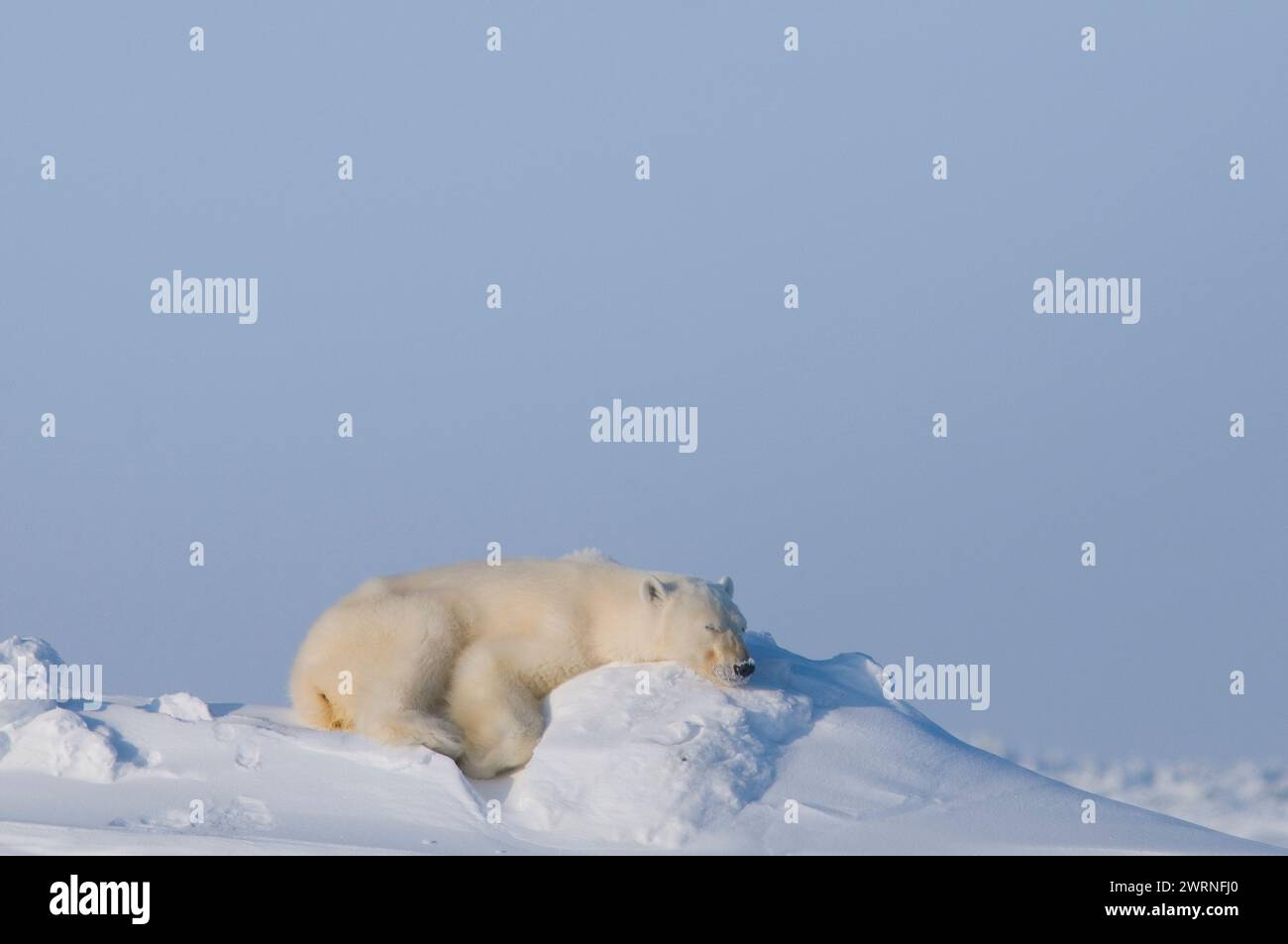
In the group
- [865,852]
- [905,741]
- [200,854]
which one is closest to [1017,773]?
[905,741]

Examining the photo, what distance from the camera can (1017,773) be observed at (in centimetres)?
1029

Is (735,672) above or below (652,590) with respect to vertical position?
below

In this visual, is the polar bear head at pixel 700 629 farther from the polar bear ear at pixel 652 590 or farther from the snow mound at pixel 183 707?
the snow mound at pixel 183 707

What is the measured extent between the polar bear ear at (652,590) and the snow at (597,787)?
492 mm

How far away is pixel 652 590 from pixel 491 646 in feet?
3.85

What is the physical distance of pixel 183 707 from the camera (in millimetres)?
10805

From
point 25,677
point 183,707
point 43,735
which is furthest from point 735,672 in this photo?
point 25,677

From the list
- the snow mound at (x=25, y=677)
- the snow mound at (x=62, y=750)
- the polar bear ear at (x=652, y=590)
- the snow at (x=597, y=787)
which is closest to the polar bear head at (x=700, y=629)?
the polar bear ear at (x=652, y=590)

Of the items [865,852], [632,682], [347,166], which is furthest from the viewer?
[347,166]

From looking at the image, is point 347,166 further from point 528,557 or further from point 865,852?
point 865,852

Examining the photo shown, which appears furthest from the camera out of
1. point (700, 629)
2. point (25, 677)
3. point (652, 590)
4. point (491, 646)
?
point (25, 677)

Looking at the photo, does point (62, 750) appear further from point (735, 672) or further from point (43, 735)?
point (735, 672)

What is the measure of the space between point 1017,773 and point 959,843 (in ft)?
4.47

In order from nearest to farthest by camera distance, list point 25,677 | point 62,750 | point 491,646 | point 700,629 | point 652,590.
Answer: point 62,750 → point 700,629 → point 652,590 → point 491,646 → point 25,677
